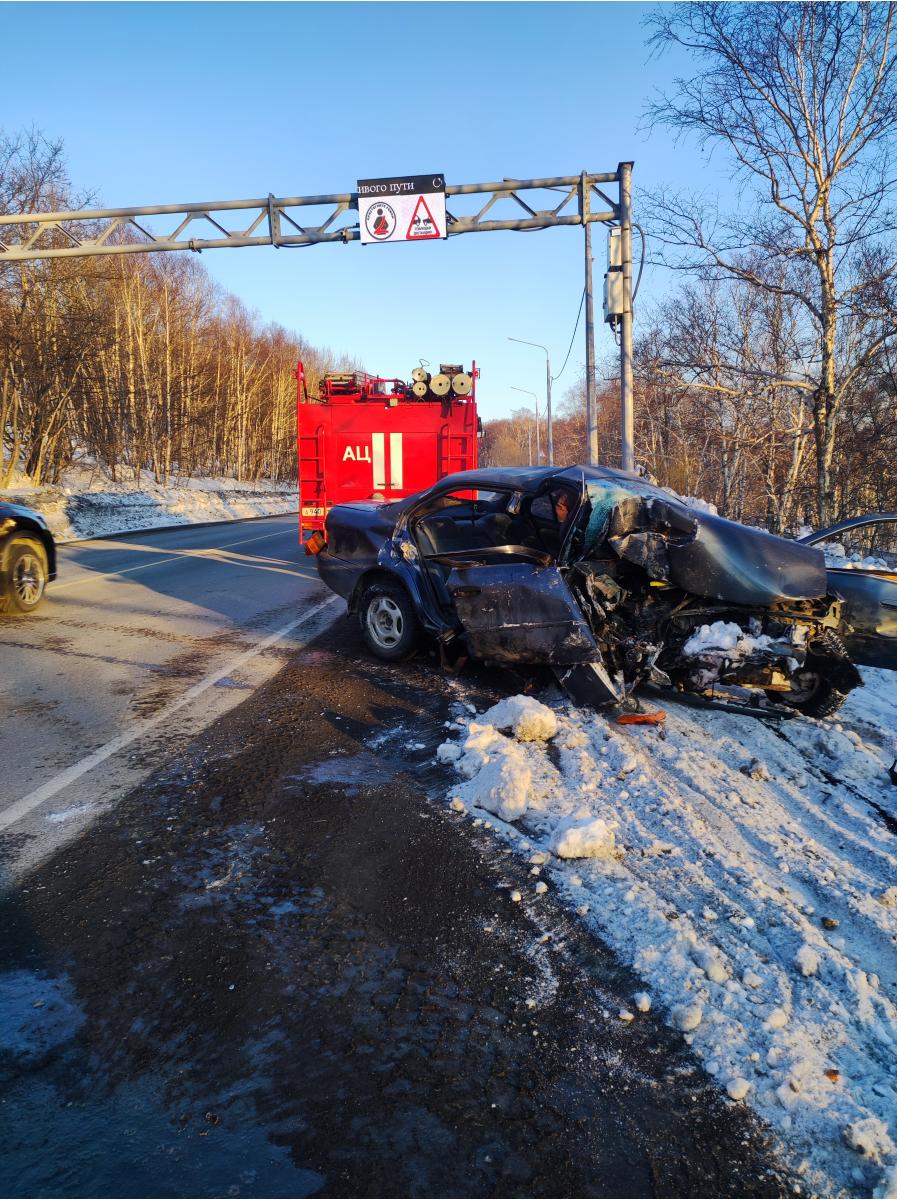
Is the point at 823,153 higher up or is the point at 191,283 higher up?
the point at 191,283

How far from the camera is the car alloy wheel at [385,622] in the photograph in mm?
6621

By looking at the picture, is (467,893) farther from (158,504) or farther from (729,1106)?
(158,504)

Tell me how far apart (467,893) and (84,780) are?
94.0 inches

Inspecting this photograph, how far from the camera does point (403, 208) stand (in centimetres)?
1244

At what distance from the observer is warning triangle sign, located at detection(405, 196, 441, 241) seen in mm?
12359

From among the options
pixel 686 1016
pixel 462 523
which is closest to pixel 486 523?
pixel 462 523

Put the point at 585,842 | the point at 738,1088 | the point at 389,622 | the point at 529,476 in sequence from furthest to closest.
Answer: the point at 389,622 < the point at 529,476 < the point at 585,842 < the point at 738,1088

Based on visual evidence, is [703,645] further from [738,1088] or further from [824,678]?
[738,1088]

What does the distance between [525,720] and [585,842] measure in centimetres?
144

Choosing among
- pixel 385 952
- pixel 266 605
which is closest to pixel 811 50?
pixel 266 605

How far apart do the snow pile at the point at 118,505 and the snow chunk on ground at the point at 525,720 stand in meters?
12.5

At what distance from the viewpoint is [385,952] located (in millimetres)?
2695

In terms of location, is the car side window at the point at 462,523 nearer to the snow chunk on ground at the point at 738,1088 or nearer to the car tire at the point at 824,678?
the car tire at the point at 824,678

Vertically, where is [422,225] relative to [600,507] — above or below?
above
